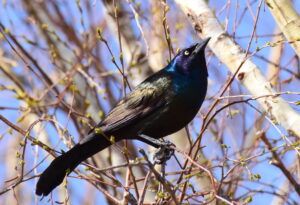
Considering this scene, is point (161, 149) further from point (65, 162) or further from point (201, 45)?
point (201, 45)

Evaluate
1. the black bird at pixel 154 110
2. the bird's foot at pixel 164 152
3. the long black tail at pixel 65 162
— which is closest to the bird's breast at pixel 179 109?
the black bird at pixel 154 110

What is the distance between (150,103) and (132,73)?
199 cm

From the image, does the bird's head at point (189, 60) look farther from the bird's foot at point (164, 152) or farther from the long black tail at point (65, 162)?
the long black tail at point (65, 162)

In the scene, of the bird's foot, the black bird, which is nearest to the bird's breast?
the black bird

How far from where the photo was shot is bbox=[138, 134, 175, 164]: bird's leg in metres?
4.14

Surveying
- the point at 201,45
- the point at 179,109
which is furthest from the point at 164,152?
the point at 201,45

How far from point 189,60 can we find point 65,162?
127cm

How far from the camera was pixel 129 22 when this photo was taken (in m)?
6.81

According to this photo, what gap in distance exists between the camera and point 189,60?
193 inches

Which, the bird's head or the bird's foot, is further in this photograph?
the bird's head

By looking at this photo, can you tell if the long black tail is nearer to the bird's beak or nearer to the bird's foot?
the bird's foot

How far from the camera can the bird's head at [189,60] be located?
15.9 feet

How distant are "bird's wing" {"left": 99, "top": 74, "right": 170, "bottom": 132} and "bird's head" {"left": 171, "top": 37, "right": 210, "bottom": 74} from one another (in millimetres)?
225

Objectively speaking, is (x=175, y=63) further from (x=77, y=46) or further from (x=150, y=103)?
(x=77, y=46)
